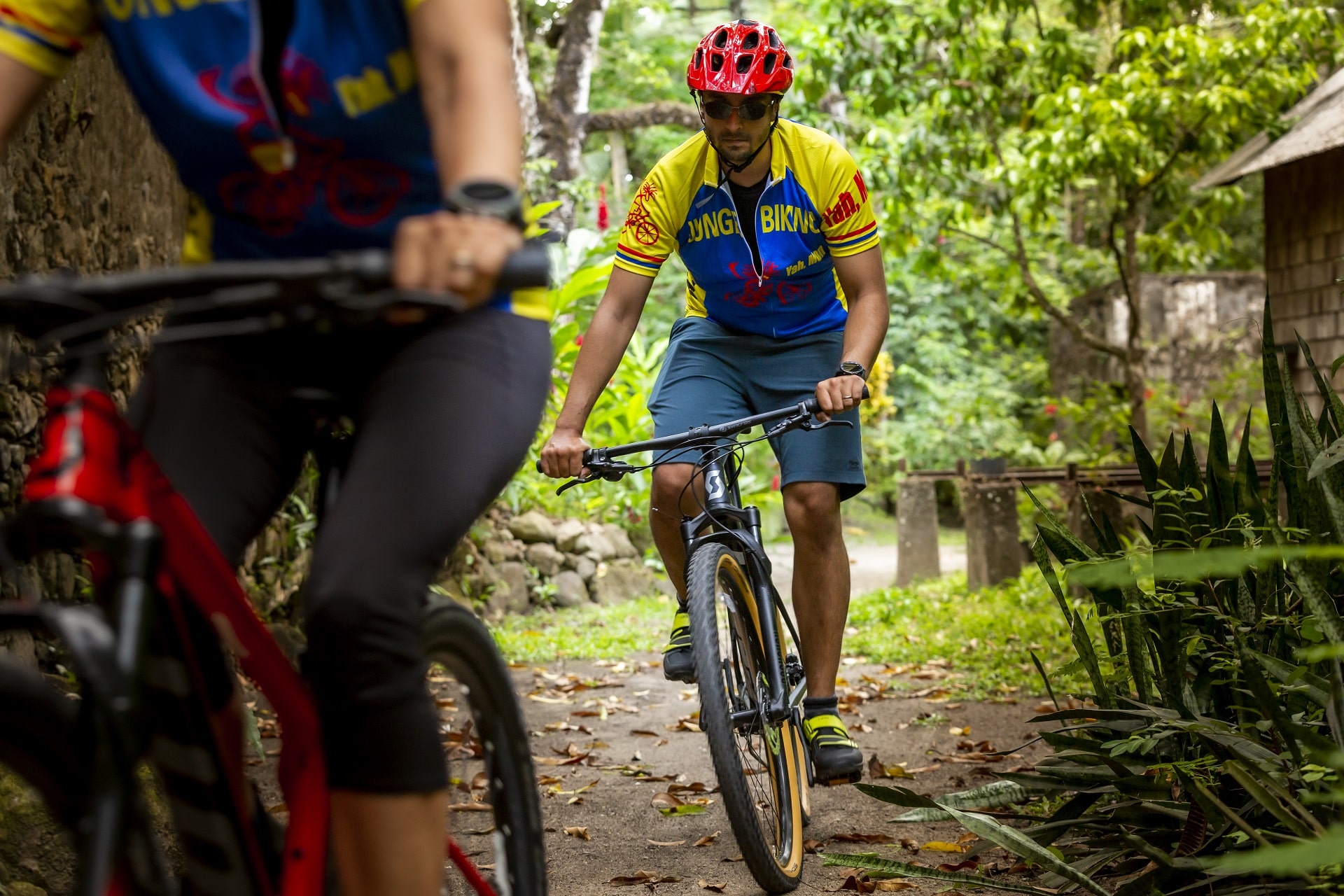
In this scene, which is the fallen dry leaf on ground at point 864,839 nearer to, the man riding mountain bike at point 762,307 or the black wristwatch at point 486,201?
the man riding mountain bike at point 762,307

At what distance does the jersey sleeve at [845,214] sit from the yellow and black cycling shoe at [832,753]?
4.49 ft

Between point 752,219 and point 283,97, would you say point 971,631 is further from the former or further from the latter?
point 283,97

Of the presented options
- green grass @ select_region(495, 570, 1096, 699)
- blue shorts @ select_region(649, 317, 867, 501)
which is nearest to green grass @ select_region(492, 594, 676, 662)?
green grass @ select_region(495, 570, 1096, 699)

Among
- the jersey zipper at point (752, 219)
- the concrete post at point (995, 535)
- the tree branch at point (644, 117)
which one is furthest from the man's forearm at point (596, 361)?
the tree branch at point (644, 117)

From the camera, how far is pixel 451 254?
1391 millimetres

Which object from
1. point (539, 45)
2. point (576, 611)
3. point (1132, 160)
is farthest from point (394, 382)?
point (539, 45)

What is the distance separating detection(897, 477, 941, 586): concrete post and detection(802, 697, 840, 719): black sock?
7340mm

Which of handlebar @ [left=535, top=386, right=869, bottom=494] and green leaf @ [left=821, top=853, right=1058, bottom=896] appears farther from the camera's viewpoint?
handlebar @ [left=535, top=386, right=869, bottom=494]

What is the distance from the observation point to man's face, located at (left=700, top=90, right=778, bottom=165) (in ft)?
12.4

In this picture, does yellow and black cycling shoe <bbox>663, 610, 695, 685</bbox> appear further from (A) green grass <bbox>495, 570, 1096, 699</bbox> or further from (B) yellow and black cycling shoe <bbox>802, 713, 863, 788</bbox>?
(A) green grass <bbox>495, 570, 1096, 699</bbox>

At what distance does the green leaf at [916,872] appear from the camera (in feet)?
9.39

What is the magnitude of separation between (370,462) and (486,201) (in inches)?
13.8

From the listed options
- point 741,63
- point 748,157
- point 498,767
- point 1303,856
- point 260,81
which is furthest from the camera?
point 748,157

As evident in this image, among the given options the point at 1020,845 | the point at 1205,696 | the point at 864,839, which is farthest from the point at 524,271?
the point at 864,839
